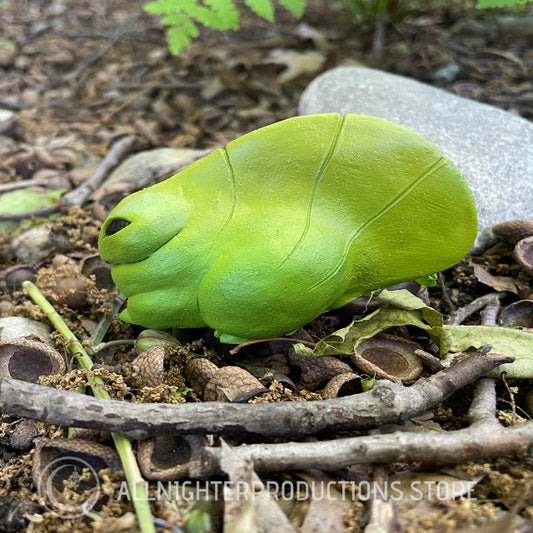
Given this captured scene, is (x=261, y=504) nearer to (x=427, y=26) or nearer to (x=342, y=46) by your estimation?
(x=342, y=46)

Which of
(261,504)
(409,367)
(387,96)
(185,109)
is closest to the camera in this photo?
(261,504)

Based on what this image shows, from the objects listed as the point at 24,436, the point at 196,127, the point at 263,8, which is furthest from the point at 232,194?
the point at 263,8

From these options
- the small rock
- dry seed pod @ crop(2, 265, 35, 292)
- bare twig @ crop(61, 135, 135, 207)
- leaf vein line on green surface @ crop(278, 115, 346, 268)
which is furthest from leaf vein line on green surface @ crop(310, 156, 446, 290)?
bare twig @ crop(61, 135, 135, 207)

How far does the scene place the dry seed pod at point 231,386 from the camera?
160 cm

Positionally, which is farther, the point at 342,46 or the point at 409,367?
the point at 342,46

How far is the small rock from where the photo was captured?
10.1 feet

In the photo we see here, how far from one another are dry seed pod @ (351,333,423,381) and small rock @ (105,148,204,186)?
1636 mm

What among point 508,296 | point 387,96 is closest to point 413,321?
point 508,296

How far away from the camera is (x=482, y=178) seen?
2.44 m

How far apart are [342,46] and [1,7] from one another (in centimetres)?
383

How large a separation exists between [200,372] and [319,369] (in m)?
0.38

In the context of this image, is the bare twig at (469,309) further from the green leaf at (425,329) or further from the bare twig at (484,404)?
the bare twig at (484,404)

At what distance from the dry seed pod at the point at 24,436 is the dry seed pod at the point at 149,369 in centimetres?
32

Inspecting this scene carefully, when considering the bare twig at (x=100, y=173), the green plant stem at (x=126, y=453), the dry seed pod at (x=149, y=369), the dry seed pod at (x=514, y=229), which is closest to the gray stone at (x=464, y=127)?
the dry seed pod at (x=514, y=229)
